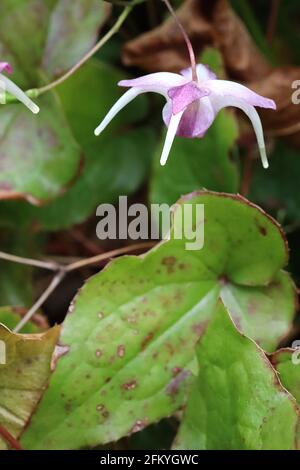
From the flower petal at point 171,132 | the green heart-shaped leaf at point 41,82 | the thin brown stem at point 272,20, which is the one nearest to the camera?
the flower petal at point 171,132

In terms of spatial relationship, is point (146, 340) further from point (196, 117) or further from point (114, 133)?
point (114, 133)

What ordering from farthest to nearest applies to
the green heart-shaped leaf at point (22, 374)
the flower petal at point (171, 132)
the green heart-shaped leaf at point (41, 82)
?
1. the green heart-shaped leaf at point (41, 82)
2. the green heart-shaped leaf at point (22, 374)
3. the flower petal at point (171, 132)

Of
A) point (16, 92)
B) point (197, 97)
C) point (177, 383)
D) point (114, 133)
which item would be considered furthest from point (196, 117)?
point (114, 133)

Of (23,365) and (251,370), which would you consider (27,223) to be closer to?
(23,365)

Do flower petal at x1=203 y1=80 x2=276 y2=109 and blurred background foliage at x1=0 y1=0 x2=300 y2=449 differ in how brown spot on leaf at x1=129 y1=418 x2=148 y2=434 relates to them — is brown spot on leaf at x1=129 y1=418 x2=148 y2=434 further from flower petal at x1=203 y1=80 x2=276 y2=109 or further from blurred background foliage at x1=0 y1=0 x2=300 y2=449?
flower petal at x1=203 y1=80 x2=276 y2=109

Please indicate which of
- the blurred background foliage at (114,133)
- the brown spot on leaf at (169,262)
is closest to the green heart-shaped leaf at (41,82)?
the blurred background foliage at (114,133)

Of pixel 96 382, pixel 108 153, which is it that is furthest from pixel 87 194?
pixel 96 382

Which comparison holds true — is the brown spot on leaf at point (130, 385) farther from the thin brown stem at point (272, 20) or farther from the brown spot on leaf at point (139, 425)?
the thin brown stem at point (272, 20)
